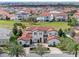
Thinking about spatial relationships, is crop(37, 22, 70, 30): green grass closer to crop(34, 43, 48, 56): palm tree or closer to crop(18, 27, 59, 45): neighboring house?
crop(18, 27, 59, 45): neighboring house

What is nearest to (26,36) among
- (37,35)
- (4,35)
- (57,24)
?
(37,35)

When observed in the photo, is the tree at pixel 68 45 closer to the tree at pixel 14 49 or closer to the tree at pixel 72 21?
the tree at pixel 72 21

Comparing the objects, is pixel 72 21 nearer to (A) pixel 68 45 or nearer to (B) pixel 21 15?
(A) pixel 68 45

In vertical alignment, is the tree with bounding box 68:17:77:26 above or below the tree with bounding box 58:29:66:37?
above

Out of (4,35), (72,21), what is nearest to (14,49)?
(4,35)

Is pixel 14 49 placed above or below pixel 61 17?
below

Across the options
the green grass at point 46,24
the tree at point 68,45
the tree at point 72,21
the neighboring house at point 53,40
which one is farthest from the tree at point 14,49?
the tree at point 72,21

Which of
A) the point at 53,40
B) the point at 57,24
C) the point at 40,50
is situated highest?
the point at 57,24

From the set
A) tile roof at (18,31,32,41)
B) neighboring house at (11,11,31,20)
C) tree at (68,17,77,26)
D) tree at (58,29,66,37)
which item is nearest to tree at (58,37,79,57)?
tree at (58,29,66,37)

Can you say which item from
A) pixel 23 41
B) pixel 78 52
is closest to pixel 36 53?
pixel 23 41
